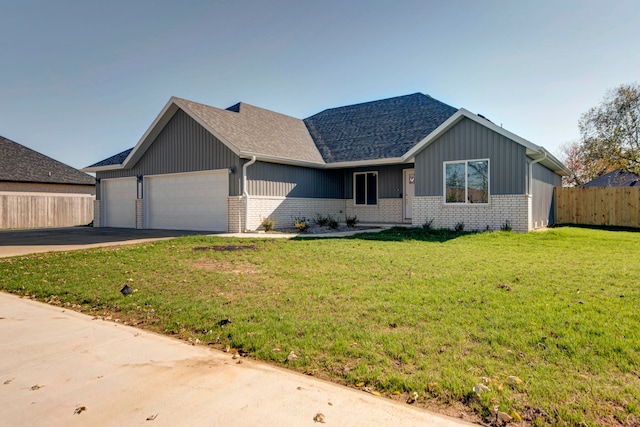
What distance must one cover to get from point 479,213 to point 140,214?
50.4 feet

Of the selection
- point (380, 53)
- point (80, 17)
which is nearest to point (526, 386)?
point (380, 53)

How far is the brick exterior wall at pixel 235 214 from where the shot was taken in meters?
15.7

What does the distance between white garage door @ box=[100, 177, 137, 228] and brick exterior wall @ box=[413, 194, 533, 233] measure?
13949mm

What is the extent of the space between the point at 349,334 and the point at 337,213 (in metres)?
16.0

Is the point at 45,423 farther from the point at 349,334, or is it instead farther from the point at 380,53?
the point at 380,53

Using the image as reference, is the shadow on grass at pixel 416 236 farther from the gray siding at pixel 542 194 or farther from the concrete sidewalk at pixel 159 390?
the concrete sidewalk at pixel 159 390

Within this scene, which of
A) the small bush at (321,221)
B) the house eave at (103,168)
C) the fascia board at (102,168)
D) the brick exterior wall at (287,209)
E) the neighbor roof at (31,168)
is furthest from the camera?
the neighbor roof at (31,168)

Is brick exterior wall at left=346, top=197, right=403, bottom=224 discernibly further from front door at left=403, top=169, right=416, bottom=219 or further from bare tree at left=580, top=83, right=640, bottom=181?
bare tree at left=580, top=83, right=640, bottom=181

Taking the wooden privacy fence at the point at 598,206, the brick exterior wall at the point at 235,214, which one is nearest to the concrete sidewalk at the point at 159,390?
the brick exterior wall at the point at 235,214

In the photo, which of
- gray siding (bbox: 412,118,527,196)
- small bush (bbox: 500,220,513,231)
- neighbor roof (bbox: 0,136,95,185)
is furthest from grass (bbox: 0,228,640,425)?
neighbor roof (bbox: 0,136,95,185)

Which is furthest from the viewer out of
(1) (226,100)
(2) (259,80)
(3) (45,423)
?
(1) (226,100)

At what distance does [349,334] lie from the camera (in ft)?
13.7

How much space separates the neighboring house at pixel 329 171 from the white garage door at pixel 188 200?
47 mm

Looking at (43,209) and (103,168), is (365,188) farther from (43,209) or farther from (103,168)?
(43,209)
